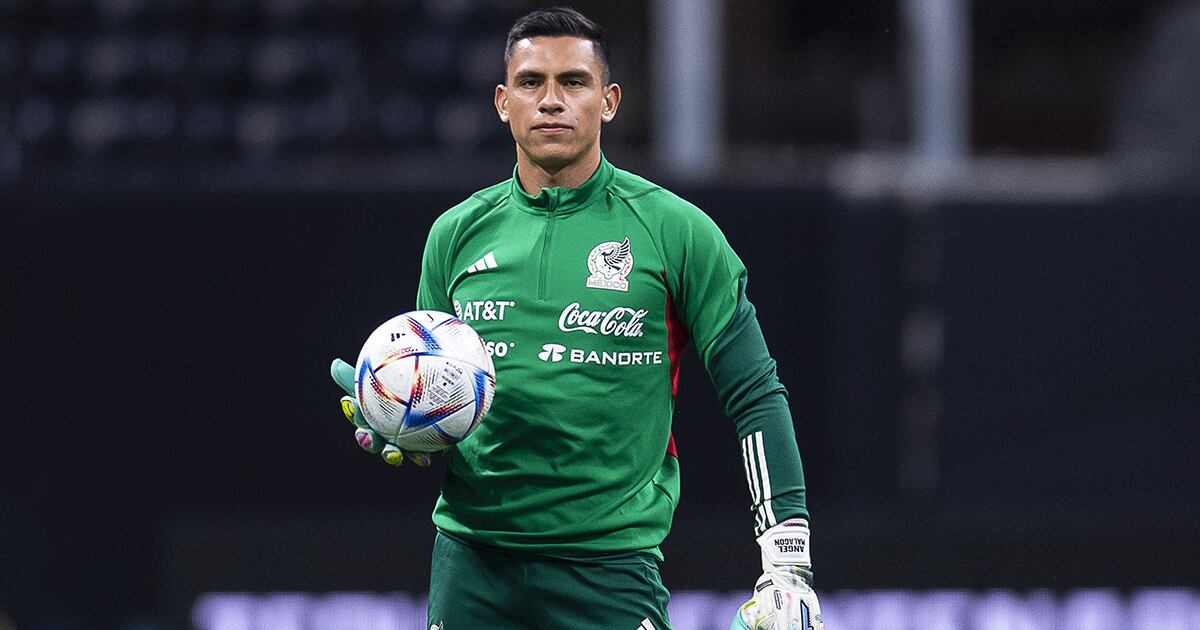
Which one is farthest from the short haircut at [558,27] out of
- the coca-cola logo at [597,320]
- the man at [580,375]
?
the coca-cola logo at [597,320]

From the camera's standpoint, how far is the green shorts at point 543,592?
4.07 meters

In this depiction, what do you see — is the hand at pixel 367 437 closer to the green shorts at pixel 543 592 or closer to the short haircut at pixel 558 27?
the green shorts at pixel 543 592

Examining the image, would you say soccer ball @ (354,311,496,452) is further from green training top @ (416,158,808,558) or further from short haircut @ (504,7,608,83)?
short haircut @ (504,7,608,83)

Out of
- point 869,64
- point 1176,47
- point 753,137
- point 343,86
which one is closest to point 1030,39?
point 869,64

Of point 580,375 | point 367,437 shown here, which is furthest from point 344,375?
point 580,375

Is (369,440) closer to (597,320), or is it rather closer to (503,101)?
(597,320)

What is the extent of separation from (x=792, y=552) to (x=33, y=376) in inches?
188

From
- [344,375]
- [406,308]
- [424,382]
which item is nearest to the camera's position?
[424,382]

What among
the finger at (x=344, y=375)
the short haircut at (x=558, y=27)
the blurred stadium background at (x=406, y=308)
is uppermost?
the short haircut at (x=558, y=27)

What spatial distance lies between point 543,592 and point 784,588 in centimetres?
53

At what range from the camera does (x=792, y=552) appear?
394cm

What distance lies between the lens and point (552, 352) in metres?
4.03

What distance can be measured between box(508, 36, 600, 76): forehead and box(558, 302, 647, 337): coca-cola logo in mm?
506

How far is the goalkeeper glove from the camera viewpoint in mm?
3859
